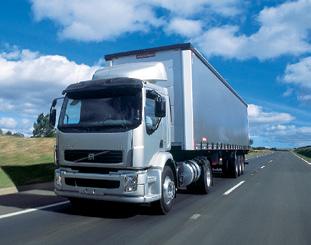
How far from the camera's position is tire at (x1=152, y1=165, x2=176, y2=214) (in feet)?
31.6

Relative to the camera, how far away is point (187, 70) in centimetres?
1200

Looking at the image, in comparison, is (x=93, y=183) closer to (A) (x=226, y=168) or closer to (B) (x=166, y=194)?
(B) (x=166, y=194)

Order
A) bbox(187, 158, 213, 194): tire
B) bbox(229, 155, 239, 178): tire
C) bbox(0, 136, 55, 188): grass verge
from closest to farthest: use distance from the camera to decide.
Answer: bbox(187, 158, 213, 194): tire < bbox(0, 136, 55, 188): grass verge < bbox(229, 155, 239, 178): tire

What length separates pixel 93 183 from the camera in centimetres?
908

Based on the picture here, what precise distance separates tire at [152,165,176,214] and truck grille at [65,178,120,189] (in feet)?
4.04

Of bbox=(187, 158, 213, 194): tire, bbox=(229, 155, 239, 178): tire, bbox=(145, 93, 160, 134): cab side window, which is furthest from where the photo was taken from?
bbox=(229, 155, 239, 178): tire

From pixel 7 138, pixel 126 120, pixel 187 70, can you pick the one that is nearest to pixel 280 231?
pixel 126 120

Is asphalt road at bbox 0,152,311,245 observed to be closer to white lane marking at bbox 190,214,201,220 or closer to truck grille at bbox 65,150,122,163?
white lane marking at bbox 190,214,201,220

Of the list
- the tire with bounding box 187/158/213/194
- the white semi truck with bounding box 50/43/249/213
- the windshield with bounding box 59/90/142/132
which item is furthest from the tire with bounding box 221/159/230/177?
the windshield with bounding box 59/90/142/132

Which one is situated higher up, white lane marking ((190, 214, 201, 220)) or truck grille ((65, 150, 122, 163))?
truck grille ((65, 150, 122, 163))

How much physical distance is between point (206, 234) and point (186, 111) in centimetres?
458

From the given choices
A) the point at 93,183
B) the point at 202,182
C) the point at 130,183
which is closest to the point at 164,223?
the point at 130,183

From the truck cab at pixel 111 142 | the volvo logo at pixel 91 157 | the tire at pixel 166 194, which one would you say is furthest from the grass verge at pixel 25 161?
the tire at pixel 166 194

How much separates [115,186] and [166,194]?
1.41 m
